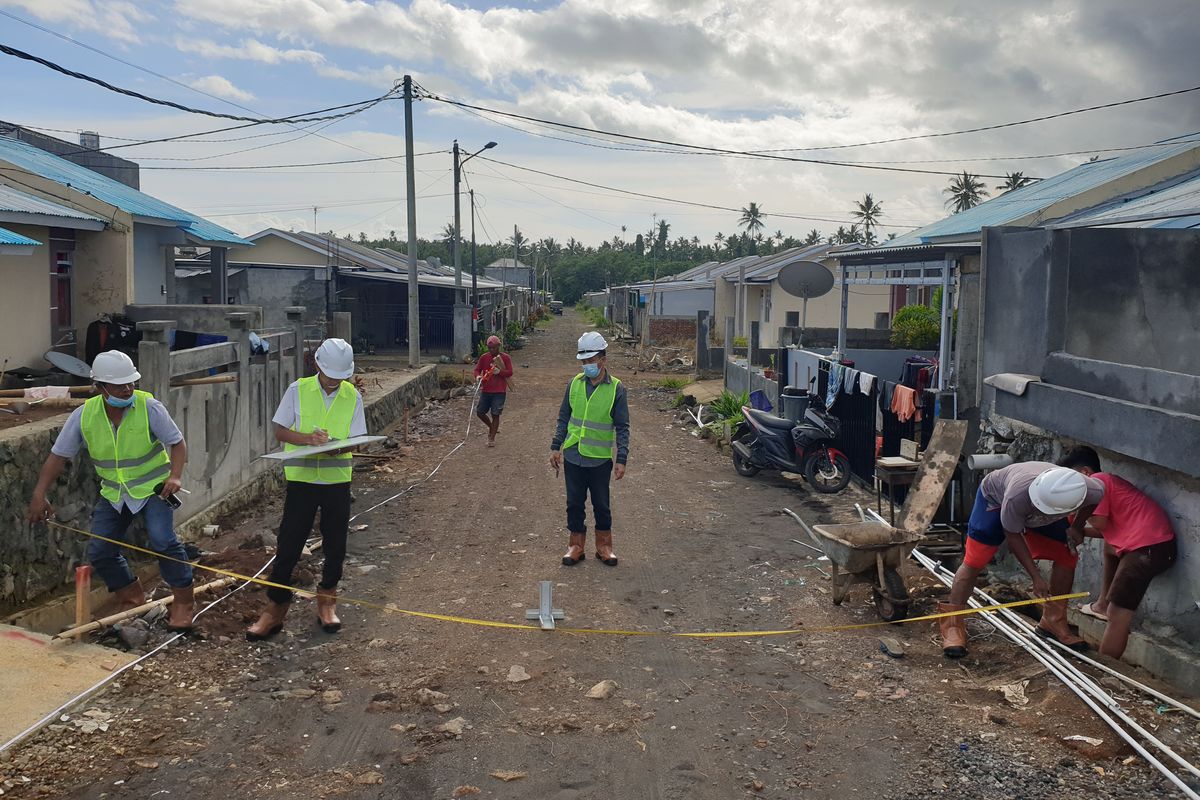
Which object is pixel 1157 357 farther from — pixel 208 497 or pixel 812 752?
pixel 208 497

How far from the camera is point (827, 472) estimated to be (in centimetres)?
1187

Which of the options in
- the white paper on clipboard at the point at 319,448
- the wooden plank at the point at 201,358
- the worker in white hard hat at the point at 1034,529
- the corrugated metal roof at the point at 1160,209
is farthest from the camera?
the wooden plank at the point at 201,358

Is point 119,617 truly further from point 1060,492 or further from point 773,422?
point 773,422

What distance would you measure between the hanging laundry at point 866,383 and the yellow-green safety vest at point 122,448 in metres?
8.24

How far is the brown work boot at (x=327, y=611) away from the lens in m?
6.38

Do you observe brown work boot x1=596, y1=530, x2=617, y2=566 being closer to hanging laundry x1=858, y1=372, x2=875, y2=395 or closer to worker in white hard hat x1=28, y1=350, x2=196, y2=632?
worker in white hard hat x1=28, y1=350, x2=196, y2=632

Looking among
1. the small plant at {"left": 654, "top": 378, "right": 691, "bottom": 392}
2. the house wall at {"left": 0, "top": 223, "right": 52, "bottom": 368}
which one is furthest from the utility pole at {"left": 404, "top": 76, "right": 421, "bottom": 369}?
the house wall at {"left": 0, "top": 223, "right": 52, "bottom": 368}

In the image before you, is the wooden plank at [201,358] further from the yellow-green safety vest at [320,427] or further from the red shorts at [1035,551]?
the red shorts at [1035,551]

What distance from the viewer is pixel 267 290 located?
31312mm

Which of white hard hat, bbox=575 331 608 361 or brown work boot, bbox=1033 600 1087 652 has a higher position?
white hard hat, bbox=575 331 608 361

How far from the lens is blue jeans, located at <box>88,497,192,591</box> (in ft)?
19.4

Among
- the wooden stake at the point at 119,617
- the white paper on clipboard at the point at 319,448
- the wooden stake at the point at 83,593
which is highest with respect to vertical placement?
the white paper on clipboard at the point at 319,448

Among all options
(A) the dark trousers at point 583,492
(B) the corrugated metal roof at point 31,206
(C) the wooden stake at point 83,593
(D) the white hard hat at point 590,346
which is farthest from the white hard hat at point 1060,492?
(B) the corrugated metal roof at point 31,206

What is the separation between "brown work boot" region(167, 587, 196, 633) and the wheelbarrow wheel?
437 centimetres
